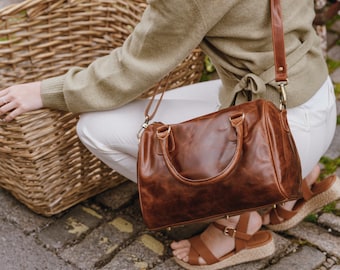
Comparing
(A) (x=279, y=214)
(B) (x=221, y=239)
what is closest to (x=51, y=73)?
(B) (x=221, y=239)

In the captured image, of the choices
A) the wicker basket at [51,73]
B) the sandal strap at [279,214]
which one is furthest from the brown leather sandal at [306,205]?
the wicker basket at [51,73]

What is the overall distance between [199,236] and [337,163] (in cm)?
76

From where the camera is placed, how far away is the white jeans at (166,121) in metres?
1.94

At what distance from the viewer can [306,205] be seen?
7.54 ft

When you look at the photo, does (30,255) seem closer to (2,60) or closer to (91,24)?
(2,60)

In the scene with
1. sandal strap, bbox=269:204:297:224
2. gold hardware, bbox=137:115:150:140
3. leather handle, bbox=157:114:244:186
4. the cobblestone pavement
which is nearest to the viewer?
leather handle, bbox=157:114:244:186

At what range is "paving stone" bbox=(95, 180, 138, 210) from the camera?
8.11 ft

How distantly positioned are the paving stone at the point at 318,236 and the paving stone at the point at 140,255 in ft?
1.54

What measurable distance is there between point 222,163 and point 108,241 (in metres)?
0.74

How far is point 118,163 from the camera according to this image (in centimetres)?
210

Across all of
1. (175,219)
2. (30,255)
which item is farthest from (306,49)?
(30,255)

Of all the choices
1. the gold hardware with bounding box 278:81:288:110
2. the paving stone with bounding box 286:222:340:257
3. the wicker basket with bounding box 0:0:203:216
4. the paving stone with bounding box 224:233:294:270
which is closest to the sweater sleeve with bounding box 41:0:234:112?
the wicker basket with bounding box 0:0:203:216

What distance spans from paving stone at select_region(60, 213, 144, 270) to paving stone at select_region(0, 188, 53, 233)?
7.5 inches

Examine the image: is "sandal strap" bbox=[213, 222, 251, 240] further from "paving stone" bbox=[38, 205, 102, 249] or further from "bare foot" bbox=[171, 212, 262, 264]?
"paving stone" bbox=[38, 205, 102, 249]
